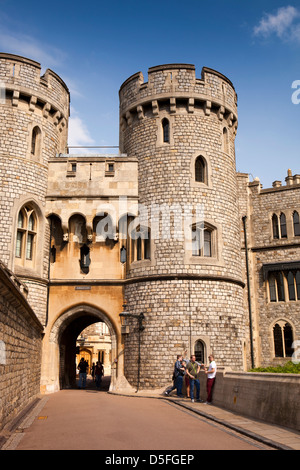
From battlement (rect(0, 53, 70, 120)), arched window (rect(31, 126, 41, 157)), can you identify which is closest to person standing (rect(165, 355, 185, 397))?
arched window (rect(31, 126, 41, 157))

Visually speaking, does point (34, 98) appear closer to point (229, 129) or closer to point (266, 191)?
point (229, 129)

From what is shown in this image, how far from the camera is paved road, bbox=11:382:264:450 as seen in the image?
23.7 feet

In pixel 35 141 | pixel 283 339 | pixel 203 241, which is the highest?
pixel 35 141

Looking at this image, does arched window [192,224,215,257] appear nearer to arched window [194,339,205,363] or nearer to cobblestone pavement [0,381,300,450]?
arched window [194,339,205,363]

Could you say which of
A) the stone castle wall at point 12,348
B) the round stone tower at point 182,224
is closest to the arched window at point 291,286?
the round stone tower at point 182,224

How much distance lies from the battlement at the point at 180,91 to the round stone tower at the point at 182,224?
1.7 inches

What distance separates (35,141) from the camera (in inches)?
807

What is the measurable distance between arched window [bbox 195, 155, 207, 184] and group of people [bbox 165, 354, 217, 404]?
7.85 m

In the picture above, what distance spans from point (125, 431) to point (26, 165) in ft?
45.0

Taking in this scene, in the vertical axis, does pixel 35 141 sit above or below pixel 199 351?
above

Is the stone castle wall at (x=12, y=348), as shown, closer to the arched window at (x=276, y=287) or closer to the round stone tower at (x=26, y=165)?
the round stone tower at (x=26, y=165)

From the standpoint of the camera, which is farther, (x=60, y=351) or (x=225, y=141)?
(x=225, y=141)

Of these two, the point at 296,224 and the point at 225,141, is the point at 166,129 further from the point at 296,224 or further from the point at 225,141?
the point at 296,224

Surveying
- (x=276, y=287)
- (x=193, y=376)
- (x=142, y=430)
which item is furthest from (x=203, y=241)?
(x=142, y=430)
